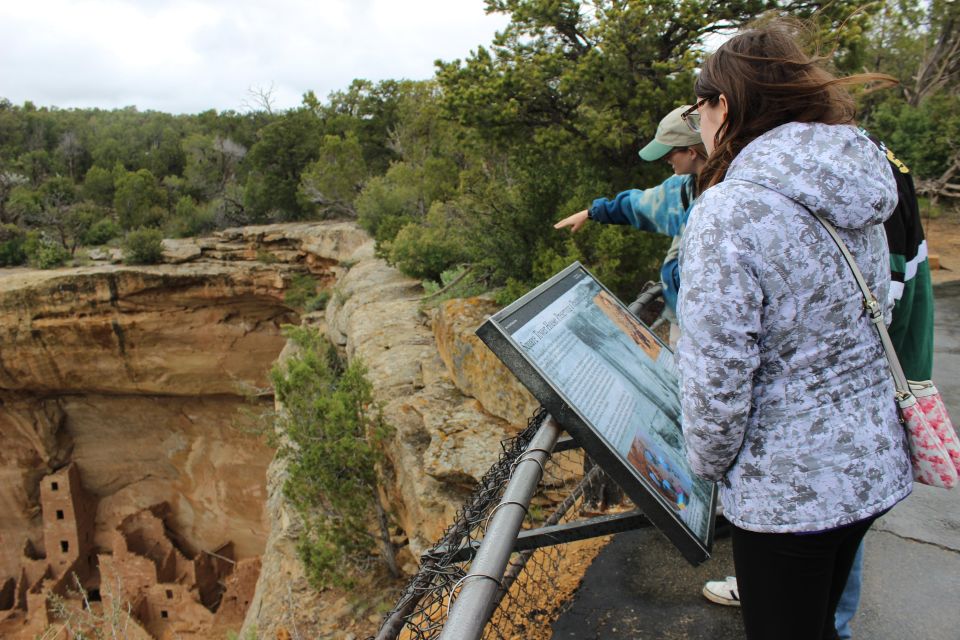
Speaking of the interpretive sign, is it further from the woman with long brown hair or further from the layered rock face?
the layered rock face

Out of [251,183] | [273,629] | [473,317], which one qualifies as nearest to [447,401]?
[473,317]

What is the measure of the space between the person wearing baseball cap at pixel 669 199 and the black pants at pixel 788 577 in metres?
1.06

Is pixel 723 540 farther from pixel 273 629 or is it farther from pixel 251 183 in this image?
pixel 251 183

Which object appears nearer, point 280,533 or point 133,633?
point 280,533

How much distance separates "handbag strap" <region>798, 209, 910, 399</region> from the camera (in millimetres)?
1206

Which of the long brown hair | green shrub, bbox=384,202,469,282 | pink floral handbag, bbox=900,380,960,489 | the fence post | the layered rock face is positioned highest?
the long brown hair

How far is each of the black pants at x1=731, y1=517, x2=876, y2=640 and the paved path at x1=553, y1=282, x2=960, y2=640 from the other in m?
1.01

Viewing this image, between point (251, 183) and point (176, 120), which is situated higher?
point (176, 120)

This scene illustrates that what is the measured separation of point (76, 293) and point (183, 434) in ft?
18.7

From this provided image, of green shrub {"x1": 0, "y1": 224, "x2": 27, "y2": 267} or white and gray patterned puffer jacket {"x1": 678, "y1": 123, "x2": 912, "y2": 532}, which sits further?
green shrub {"x1": 0, "y1": 224, "x2": 27, "y2": 267}

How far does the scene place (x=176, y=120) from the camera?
42.4m

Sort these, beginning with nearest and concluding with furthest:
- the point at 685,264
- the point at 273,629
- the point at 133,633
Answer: the point at 685,264 < the point at 273,629 < the point at 133,633

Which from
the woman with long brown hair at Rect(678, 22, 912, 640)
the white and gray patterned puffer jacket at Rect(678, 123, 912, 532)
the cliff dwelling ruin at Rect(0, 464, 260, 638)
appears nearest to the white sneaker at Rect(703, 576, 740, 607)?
the woman with long brown hair at Rect(678, 22, 912, 640)

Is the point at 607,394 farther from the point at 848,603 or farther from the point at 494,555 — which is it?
the point at 848,603
